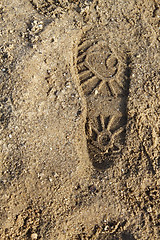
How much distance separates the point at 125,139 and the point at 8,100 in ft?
3.39

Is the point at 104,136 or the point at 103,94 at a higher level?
the point at 103,94

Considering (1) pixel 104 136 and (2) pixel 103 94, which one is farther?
(2) pixel 103 94

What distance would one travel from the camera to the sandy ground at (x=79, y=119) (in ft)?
6.48

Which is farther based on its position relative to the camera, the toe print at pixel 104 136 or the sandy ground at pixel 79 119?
the toe print at pixel 104 136

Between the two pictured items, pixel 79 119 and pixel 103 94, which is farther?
pixel 103 94

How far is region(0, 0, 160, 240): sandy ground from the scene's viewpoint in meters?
1.98

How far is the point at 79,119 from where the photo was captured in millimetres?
2277

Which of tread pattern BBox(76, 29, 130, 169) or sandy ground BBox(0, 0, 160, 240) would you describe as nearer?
sandy ground BBox(0, 0, 160, 240)

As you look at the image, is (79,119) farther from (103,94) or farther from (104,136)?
(103,94)

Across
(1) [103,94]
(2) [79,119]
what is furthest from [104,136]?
(1) [103,94]

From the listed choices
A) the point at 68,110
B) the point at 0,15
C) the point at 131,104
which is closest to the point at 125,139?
the point at 131,104

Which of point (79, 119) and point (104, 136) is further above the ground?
point (79, 119)

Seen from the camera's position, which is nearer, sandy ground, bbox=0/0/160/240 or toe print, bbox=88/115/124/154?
sandy ground, bbox=0/0/160/240

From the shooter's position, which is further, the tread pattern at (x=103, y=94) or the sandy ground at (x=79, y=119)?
the tread pattern at (x=103, y=94)
